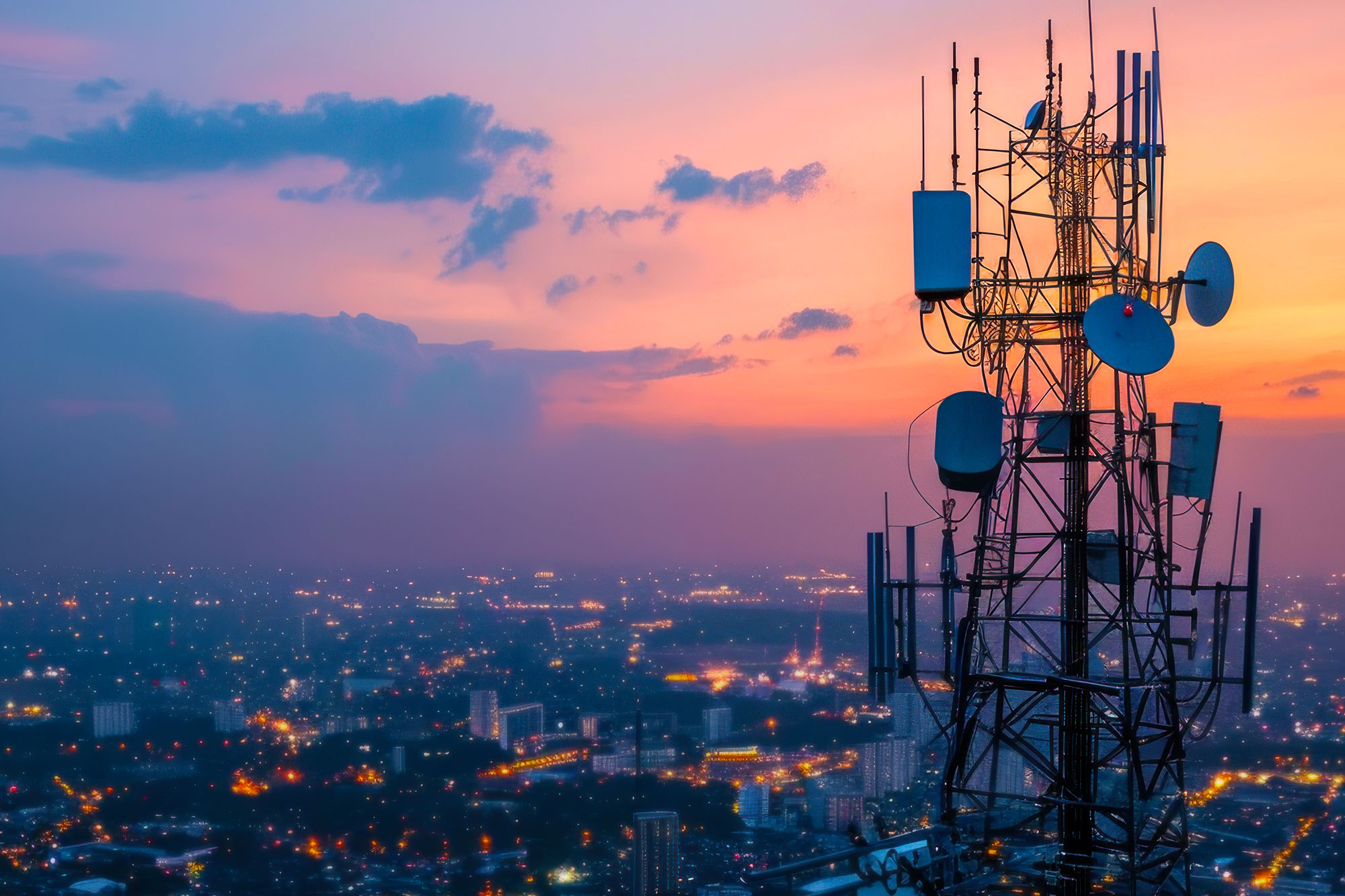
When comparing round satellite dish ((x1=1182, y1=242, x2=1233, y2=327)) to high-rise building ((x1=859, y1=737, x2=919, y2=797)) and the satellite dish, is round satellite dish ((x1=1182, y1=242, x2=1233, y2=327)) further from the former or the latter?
high-rise building ((x1=859, y1=737, x2=919, y2=797))

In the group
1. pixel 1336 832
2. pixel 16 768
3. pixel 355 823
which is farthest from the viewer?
pixel 16 768

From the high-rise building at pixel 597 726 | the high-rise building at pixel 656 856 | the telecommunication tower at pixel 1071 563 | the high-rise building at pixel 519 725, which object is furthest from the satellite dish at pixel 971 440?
the high-rise building at pixel 519 725

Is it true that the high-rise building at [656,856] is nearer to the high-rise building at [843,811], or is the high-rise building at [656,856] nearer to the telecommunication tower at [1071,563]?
the high-rise building at [843,811]

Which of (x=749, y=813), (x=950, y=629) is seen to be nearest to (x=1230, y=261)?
(x=950, y=629)

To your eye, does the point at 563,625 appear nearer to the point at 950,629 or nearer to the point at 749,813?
the point at 749,813

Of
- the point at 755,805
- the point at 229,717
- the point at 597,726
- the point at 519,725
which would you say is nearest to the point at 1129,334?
the point at 755,805
